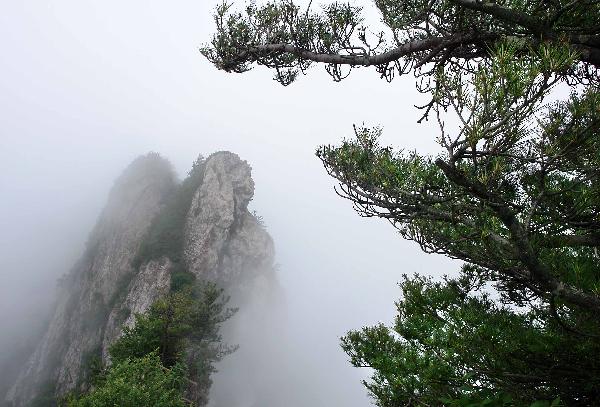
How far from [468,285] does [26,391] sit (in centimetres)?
6865

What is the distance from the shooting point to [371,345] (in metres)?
9.25

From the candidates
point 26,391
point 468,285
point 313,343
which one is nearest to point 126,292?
point 26,391

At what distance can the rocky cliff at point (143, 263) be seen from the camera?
4350cm

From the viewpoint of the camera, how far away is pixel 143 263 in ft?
149

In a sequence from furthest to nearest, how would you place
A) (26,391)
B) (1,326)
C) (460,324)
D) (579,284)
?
(1,326) → (26,391) → (460,324) → (579,284)

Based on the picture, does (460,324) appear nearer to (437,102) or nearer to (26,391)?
(437,102)

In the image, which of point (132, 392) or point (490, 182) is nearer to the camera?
point (490, 182)

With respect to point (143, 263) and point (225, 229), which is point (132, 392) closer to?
point (225, 229)

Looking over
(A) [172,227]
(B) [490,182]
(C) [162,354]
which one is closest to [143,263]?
(A) [172,227]

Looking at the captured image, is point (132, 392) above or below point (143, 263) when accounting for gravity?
below

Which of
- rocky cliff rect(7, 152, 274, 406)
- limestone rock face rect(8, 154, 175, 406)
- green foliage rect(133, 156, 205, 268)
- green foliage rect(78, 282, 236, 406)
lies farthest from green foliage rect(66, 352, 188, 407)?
limestone rock face rect(8, 154, 175, 406)

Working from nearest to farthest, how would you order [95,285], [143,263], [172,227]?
[143,263] < [172,227] < [95,285]

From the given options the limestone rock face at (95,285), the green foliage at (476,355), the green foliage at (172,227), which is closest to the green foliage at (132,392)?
the green foliage at (476,355)

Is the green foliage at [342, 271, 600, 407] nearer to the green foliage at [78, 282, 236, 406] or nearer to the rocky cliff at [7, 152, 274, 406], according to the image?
the green foliage at [78, 282, 236, 406]
